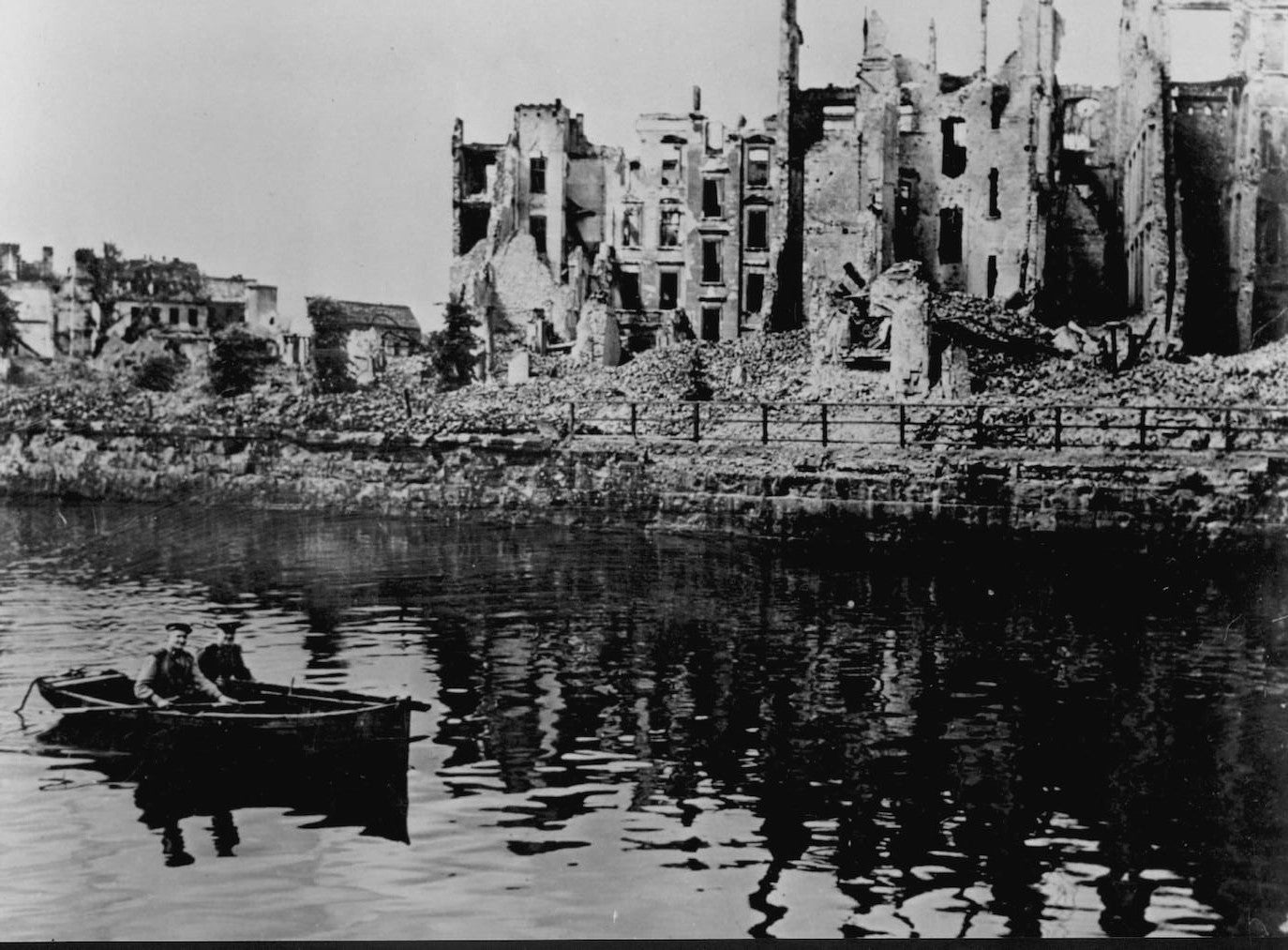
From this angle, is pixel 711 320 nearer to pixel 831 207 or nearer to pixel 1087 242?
pixel 831 207

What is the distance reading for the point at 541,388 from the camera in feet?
134

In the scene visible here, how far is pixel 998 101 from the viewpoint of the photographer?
42.9m

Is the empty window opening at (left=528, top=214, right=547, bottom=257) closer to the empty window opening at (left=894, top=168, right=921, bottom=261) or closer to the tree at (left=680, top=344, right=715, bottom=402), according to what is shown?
the tree at (left=680, top=344, right=715, bottom=402)

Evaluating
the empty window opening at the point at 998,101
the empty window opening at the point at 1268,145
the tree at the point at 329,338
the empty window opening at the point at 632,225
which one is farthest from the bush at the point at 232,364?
the empty window opening at the point at 1268,145

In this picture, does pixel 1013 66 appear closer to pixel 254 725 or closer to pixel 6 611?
pixel 6 611

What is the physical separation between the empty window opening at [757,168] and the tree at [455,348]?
465 inches

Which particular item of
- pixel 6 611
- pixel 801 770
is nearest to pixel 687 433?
pixel 6 611

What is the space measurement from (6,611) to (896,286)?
73.7ft

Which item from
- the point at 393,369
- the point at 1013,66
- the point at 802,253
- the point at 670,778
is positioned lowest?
the point at 670,778

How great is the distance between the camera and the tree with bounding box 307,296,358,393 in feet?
173

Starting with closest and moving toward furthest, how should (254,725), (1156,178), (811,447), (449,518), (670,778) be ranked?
(254,725), (670,778), (811,447), (449,518), (1156,178)

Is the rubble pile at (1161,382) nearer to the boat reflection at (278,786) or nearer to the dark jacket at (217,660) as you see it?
the dark jacket at (217,660)

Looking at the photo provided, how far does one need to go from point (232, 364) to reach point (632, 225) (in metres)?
16.5

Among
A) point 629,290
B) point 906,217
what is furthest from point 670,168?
point 906,217
